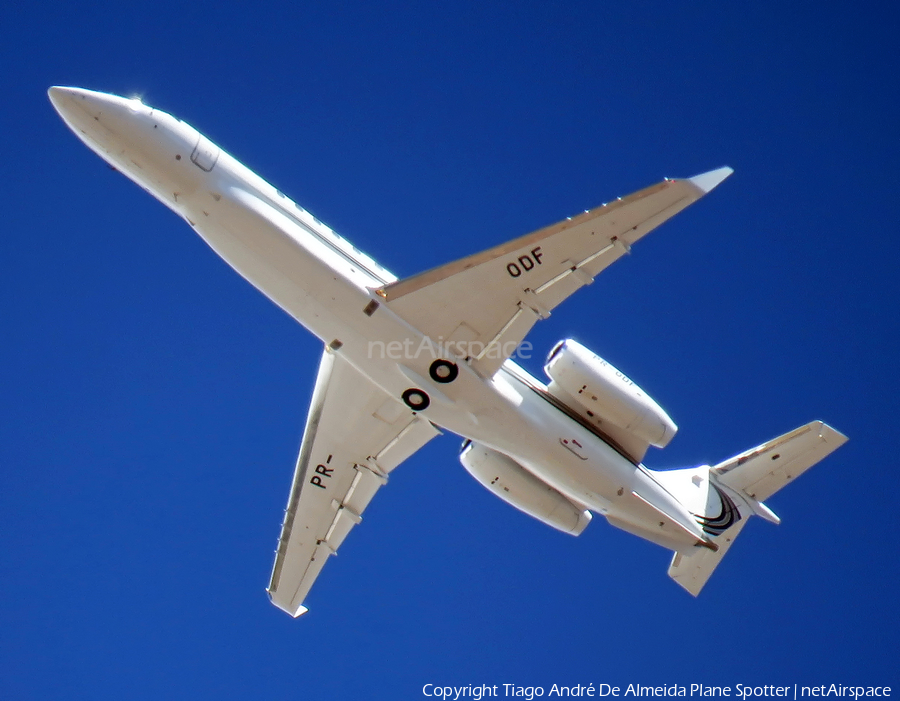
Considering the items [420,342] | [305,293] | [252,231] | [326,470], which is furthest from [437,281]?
[326,470]

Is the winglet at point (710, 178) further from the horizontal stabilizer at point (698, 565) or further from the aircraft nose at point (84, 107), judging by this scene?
the aircraft nose at point (84, 107)

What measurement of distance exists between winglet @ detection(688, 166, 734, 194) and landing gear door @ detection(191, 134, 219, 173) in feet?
28.2

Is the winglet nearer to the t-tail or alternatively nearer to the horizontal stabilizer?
the t-tail

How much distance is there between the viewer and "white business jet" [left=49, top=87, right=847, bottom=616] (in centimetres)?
1700

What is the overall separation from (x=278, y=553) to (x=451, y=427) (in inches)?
244

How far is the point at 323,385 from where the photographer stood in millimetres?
20250

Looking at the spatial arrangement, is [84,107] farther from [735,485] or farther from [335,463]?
[735,485]

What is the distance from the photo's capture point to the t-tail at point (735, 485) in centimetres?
2073

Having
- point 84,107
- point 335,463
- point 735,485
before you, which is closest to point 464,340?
point 335,463

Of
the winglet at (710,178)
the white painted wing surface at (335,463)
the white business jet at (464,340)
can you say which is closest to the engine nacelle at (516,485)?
the white business jet at (464,340)

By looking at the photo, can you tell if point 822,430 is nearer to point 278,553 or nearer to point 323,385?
point 323,385

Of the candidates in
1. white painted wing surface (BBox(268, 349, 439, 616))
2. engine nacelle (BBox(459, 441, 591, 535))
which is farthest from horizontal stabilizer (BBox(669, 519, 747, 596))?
white painted wing surface (BBox(268, 349, 439, 616))

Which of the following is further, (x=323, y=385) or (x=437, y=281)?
(x=323, y=385)

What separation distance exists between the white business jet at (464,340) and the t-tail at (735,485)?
3.5 inches
